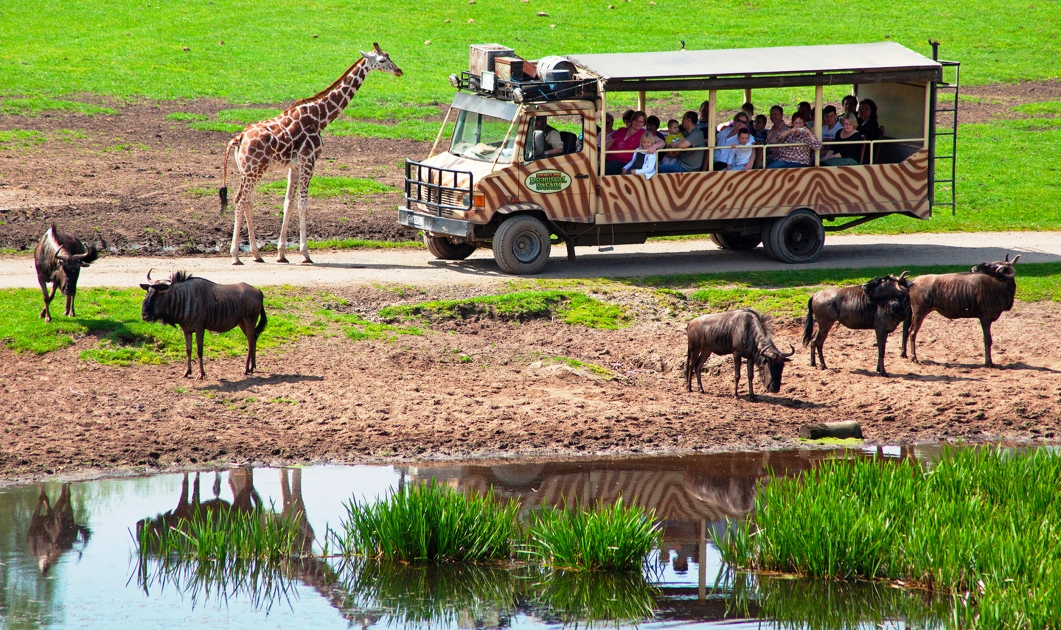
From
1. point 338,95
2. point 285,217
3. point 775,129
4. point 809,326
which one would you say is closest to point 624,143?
point 775,129

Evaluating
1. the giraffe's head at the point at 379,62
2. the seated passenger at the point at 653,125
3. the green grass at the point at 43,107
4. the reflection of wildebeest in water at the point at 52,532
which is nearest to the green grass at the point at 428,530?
the reflection of wildebeest in water at the point at 52,532

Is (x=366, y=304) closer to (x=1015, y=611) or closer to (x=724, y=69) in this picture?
(x=724, y=69)

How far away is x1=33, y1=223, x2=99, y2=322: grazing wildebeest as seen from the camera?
1502 centimetres

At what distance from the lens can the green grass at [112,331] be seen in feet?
48.8

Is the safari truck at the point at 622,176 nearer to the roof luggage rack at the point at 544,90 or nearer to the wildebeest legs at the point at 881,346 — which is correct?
the roof luggage rack at the point at 544,90

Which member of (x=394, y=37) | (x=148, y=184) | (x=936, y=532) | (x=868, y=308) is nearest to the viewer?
(x=936, y=532)

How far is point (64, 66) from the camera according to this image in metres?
34.1

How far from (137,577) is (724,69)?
12.5 metres

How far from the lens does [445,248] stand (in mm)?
20234

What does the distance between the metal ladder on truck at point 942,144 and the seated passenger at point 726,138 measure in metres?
3.03

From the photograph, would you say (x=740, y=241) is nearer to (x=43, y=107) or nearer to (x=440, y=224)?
(x=440, y=224)

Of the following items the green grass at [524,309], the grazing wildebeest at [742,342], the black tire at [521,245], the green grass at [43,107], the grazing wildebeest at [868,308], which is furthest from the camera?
the green grass at [43,107]

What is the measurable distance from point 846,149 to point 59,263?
12.4 m

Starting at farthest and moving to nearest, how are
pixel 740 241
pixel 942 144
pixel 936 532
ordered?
pixel 942 144
pixel 740 241
pixel 936 532
